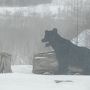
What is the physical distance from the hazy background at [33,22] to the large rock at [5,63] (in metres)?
0.41

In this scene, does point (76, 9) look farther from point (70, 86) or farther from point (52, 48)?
point (70, 86)

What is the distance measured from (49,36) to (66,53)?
73cm

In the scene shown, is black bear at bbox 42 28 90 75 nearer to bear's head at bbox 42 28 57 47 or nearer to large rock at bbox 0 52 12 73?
bear's head at bbox 42 28 57 47

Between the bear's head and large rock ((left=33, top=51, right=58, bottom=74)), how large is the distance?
394 millimetres

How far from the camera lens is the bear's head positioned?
12.4 meters

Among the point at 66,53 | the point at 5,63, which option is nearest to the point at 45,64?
the point at 66,53

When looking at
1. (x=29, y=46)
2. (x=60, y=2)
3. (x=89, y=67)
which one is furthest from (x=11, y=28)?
(x=89, y=67)

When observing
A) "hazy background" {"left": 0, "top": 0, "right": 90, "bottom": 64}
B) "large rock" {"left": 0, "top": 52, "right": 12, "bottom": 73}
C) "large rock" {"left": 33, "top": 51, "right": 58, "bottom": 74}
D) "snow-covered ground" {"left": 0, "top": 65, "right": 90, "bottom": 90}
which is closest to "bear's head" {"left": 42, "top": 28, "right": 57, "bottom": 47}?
"hazy background" {"left": 0, "top": 0, "right": 90, "bottom": 64}

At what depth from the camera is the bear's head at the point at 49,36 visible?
40.6ft

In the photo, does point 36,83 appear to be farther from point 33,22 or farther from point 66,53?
point 33,22

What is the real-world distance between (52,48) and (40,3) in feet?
5.23

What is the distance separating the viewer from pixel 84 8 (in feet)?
42.1

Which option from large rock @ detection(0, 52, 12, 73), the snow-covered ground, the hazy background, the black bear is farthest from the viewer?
the hazy background

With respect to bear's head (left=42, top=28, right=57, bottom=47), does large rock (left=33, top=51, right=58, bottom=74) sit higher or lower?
lower
